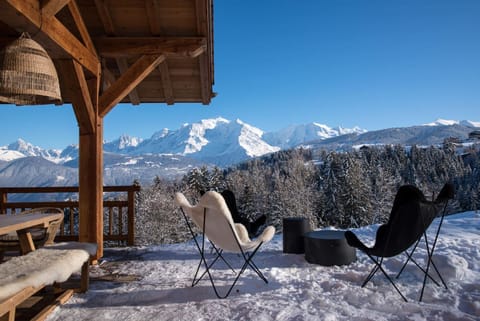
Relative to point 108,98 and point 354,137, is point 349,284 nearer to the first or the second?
point 108,98

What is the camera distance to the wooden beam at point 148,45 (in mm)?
4137

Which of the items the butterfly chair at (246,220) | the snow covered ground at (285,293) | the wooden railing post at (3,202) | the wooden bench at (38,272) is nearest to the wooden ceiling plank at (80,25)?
the wooden bench at (38,272)

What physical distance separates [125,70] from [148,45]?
29.3 inches

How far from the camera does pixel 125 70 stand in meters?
4.70

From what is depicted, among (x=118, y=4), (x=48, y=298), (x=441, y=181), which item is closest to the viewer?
(x=48, y=298)

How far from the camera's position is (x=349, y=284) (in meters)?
2.93

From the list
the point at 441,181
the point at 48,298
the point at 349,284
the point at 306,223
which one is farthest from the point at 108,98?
the point at 441,181

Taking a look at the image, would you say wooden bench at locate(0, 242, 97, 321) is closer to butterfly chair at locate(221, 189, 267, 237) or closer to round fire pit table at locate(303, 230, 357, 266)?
butterfly chair at locate(221, 189, 267, 237)

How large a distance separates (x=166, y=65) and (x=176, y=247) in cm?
263

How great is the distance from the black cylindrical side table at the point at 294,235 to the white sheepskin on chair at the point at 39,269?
2.36 m

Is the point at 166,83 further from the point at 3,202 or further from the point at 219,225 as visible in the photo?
the point at 219,225

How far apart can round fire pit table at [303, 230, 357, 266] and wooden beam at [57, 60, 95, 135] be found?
9.22 feet

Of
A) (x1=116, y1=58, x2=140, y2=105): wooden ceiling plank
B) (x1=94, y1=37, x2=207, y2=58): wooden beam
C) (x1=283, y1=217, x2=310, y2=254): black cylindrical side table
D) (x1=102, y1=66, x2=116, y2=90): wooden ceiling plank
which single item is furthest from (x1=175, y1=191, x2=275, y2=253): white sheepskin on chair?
(x1=102, y1=66, x2=116, y2=90): wooden ceiling plank

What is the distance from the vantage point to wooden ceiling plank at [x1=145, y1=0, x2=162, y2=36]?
3.75 meters
